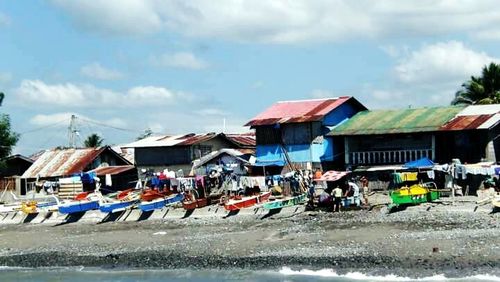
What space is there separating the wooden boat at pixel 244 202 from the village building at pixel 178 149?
554 inches

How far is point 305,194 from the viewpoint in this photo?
39.6m

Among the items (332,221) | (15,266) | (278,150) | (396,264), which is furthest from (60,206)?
(396,264)

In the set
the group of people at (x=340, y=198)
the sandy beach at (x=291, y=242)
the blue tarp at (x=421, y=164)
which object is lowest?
the sandy beach at (x=291, y=242)

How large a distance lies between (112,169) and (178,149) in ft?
17.6

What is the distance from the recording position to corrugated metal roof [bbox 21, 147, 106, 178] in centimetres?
5662

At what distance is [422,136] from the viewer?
4281cm

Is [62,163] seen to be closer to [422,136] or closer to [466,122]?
[422,136]

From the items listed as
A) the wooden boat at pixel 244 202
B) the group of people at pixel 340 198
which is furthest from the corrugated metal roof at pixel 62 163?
the group of people at pixel 340 198

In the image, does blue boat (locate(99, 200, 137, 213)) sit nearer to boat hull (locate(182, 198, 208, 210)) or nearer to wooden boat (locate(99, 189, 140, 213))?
wooden boat (locate(99, 189, 140, 213))

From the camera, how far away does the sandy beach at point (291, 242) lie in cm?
2728

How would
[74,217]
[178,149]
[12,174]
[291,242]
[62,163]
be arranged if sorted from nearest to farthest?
[291,242], [74,217], [178,149], [62,163], [12,174]

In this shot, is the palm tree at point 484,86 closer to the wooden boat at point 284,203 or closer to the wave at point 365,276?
the wooden boat at point 284,203

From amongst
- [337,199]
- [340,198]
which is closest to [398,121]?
[340,198]

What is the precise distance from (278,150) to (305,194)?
8.25 metres
